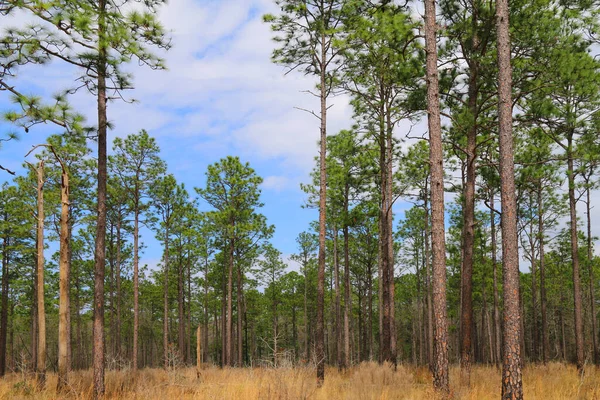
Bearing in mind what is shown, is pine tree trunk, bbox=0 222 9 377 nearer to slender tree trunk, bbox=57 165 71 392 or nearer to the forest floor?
the forest floor

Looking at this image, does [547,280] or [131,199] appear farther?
[547,280]

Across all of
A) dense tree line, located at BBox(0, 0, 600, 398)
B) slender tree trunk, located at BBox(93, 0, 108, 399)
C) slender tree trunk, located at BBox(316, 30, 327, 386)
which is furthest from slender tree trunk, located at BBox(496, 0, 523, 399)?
slender tree trunk, located at BBox(93, 0, 108, 399)

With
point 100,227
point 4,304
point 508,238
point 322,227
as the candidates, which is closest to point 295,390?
point 508,238

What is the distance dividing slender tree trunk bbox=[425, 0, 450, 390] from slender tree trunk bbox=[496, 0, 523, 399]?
3.74 feet

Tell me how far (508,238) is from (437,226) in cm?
135

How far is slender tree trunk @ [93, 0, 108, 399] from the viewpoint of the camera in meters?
9.70

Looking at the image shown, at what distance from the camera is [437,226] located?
28.1 feet

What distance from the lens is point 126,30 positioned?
30.7ft

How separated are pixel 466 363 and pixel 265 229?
57.6 ft

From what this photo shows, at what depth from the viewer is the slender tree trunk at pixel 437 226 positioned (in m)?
8.13

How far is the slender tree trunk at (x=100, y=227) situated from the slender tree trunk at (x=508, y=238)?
7504 mm

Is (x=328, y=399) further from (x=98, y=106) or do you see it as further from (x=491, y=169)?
(x=491, y=169)

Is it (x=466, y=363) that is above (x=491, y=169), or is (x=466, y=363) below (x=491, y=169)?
below

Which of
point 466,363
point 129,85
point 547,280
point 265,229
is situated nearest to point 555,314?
point 547,280
